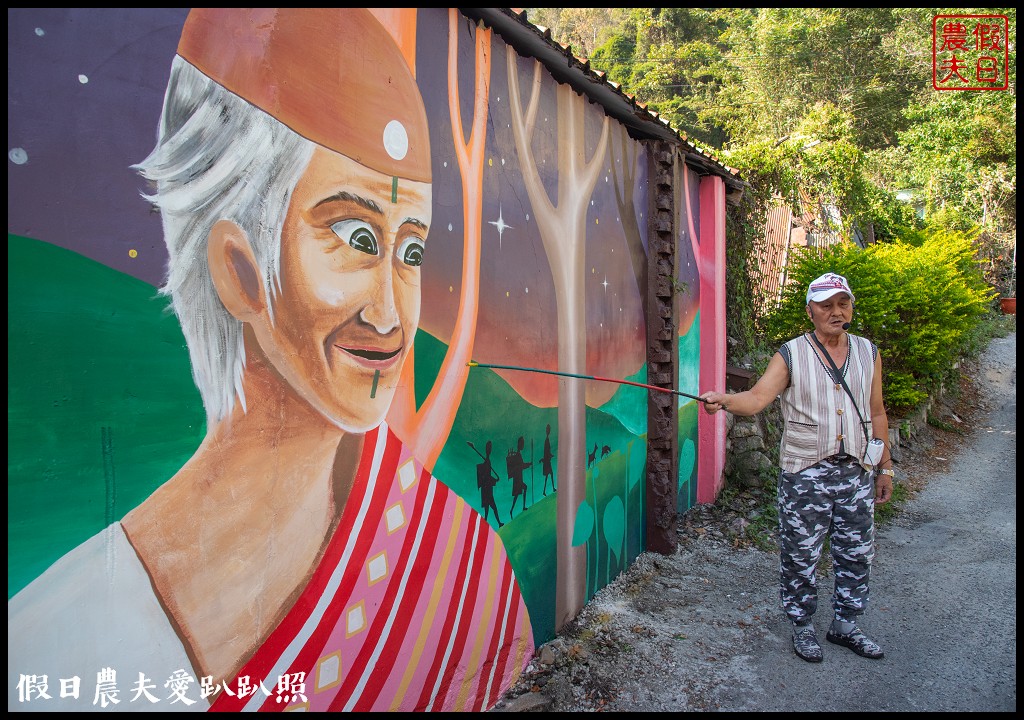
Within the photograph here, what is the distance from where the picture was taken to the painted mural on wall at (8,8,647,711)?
60.4 inches

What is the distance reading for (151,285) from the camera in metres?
1.69

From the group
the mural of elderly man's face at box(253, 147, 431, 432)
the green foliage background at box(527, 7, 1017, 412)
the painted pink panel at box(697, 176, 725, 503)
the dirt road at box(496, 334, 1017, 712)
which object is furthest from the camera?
the green foliage background at box(527, 7, 1017, 412)

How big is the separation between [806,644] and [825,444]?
3.69ft

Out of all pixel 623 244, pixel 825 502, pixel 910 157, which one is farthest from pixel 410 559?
pixel 910 157

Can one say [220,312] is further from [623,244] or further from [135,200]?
Result: [623,244]

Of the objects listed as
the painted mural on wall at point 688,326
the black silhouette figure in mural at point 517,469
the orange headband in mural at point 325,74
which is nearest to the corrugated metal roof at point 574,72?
the painted mural on wall at point 688,326

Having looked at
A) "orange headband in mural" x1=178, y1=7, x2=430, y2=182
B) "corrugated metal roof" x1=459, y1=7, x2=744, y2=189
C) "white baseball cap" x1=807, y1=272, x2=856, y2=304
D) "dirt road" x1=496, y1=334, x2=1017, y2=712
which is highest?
"corrugated metal roof" x1=459, y1=7, x2=744, y2=189

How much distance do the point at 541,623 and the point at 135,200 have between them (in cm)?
282

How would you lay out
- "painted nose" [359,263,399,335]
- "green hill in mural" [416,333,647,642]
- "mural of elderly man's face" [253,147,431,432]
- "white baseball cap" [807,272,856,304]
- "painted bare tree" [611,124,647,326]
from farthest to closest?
"painted bare tree" [611,124,647,326]
"white baseball cap" [807,272,856,304]
"green hill in mural" [416,333,647,642]
"painted nose" [359,263,399,335]
"mural of elderly man's face" [253,147,431,432]

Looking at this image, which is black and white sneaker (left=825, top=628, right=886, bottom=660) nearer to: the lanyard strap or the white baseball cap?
the lanyard strap

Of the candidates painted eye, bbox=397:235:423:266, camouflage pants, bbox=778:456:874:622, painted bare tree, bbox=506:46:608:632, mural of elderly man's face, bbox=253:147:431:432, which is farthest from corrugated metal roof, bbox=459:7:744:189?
camouflage pants, bbox=778:456:874:622

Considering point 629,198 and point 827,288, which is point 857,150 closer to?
point 629,198

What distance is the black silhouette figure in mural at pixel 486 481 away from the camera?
3014mm

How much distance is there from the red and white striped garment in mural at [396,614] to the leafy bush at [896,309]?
20.2ft
